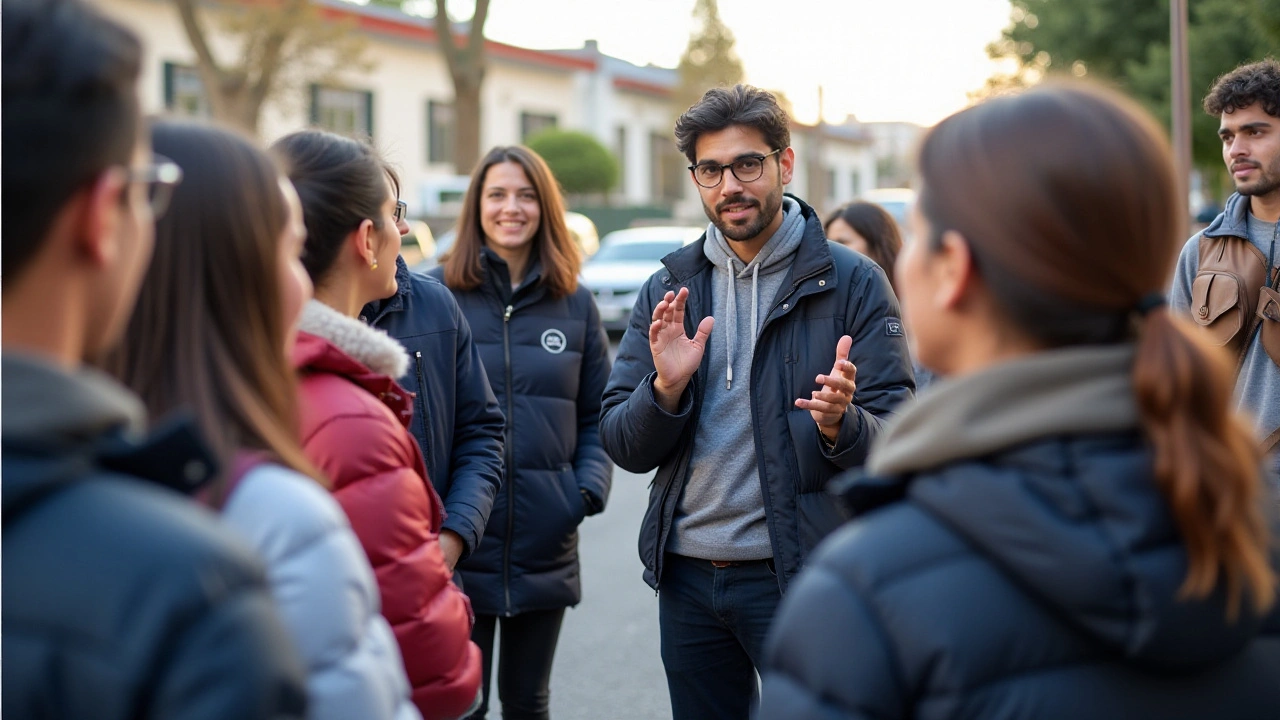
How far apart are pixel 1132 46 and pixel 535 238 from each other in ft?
67.6

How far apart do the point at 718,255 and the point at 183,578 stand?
2.77 meters

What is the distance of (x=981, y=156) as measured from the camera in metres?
1.62

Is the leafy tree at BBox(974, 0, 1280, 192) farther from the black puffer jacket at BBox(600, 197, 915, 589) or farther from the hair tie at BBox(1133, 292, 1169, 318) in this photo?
the hair tie at BBox(1133, 292, 1169, 318)

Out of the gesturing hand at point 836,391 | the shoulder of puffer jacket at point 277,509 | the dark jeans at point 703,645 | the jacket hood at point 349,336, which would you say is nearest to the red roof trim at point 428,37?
the dark jeans at point 703,645

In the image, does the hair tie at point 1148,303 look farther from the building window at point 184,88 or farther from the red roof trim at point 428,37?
the building window at point 184,88

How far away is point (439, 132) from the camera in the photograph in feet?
121

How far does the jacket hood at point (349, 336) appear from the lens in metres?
2.51

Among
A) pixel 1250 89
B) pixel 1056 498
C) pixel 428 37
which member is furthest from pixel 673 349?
pixel 428 37

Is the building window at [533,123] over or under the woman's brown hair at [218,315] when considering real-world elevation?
over

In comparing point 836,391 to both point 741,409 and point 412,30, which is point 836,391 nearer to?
point 741,409

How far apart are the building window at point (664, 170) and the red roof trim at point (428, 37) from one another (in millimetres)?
6454

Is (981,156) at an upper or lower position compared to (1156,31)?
lower

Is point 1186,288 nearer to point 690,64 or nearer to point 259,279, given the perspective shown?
point 259,279

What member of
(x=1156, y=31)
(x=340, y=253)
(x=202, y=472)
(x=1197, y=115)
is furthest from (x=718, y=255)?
(x=1156, y=31)
